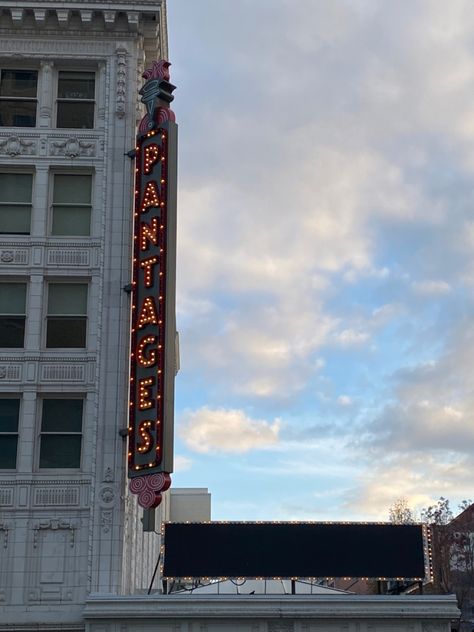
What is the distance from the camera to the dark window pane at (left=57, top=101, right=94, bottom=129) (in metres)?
31.6

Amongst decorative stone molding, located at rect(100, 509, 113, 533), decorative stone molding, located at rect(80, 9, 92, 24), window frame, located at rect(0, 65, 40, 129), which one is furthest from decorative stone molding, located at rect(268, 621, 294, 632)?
decorative stone molding, located at rect(80, 9, 92, 24)

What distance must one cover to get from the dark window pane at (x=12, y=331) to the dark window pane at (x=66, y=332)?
870mm

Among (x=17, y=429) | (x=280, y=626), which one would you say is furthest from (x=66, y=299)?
(x=280, y=626)

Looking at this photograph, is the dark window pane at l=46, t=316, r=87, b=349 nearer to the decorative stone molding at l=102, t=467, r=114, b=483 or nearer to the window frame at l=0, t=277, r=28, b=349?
the window frame at l=0, t=277, r=28, b=349

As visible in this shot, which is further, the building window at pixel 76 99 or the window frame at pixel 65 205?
the building window at pixel 76 99

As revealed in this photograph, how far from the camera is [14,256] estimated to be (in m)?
29.8

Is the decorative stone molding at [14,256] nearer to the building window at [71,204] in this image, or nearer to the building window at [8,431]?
the building window at [71,204]

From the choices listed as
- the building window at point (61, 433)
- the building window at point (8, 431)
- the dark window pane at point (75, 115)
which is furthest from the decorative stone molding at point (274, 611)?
the dark window pane at point (75, 115)

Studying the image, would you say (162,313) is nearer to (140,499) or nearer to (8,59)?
(140,499)

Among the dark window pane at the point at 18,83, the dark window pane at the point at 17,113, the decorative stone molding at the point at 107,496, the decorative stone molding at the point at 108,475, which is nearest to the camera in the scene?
the decorative stone molding at the point at 107,496

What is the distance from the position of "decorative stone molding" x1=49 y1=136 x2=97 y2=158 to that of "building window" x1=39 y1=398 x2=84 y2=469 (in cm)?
870

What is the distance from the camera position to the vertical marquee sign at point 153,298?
86.8 feet

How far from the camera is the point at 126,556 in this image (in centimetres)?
2730

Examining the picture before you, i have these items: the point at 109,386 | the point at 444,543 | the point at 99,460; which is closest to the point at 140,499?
the point at 99,460
